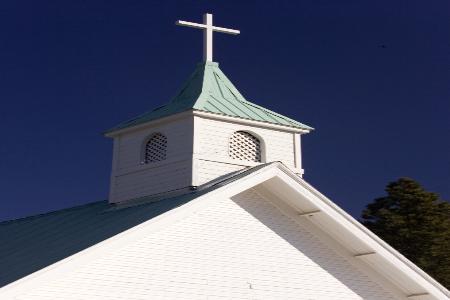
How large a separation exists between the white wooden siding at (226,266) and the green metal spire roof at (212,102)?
9.18ft

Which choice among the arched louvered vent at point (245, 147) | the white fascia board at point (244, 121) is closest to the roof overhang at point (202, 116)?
the white fascia board at point (244, 121)

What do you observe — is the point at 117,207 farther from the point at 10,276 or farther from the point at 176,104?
the point at 10,276

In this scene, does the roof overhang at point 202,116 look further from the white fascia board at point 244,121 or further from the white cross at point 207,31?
the white cross at point 207,31

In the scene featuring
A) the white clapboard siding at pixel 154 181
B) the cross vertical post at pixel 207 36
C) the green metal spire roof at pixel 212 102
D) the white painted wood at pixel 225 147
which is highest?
the cross vertical post at pixel 207 36

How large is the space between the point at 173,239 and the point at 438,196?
78.3 feet

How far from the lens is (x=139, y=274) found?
1548 cm

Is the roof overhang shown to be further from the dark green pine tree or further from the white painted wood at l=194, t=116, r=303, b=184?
the dark green pine tree

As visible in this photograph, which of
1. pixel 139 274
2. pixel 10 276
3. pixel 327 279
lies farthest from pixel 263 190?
pixel 10 276

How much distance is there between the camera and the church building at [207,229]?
15281mm

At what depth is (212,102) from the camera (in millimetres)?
20016

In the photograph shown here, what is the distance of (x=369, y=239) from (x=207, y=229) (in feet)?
11.7

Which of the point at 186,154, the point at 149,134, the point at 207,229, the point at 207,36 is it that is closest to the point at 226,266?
the point at 207,229

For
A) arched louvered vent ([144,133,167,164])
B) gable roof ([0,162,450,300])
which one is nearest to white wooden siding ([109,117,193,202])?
arched louvered vent ([144,133,167,164])

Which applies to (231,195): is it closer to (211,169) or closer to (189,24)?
(211,169)
